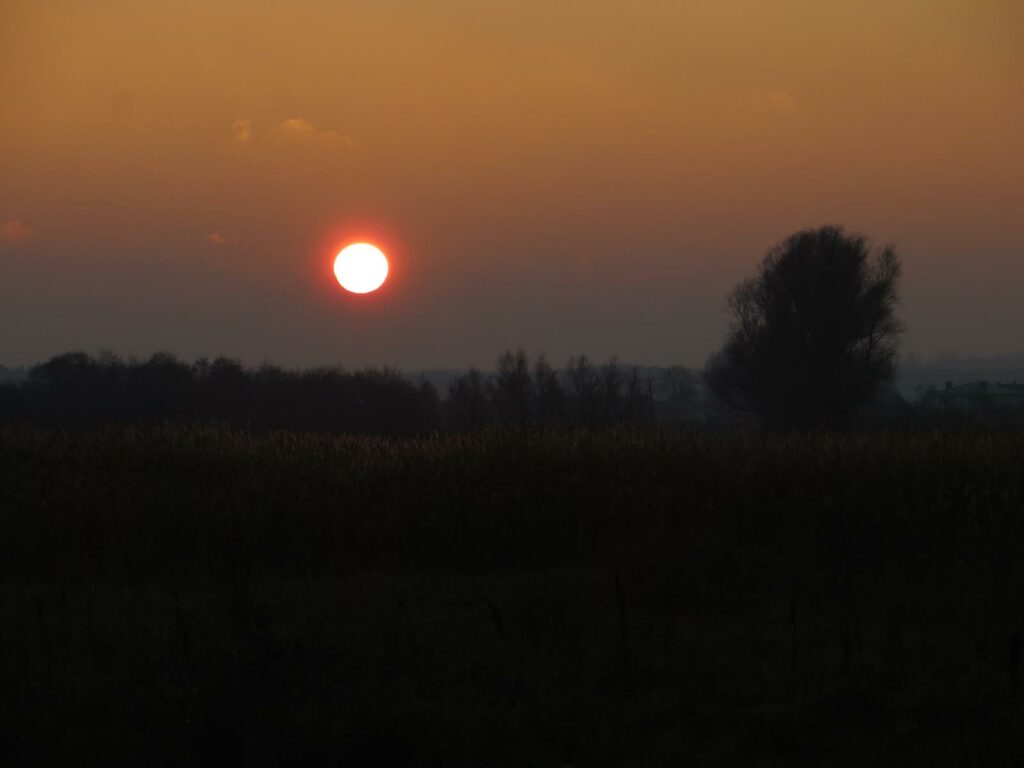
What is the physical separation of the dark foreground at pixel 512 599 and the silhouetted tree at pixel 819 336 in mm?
21834

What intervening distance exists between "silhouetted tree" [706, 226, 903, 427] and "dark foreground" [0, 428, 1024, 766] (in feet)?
71.6

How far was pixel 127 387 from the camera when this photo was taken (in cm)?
3619

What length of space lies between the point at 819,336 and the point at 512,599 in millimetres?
31318

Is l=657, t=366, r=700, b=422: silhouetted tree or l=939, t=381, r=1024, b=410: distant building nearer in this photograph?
l=939, t=381, r=1024, b=410: distant building

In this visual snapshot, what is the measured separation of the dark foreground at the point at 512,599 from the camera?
19.6 feet

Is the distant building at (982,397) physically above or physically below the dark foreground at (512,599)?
above

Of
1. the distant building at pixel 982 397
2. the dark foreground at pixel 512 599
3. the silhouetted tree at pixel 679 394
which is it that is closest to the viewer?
the dark foreground at pixel 512 599

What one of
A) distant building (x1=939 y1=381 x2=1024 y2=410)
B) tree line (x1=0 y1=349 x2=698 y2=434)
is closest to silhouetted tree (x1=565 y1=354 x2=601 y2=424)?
tree line (x1=0 y1=349 x2=698 y2=434)

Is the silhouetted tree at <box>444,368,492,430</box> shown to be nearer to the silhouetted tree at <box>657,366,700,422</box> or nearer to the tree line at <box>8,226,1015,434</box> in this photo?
the tree line at <box>8,226,1015,434</box>

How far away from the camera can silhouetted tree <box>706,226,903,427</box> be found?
124 feet

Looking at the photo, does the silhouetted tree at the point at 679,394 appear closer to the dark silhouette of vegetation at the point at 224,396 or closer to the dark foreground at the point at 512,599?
the dark silhouette of vegetation at the point at 224,396

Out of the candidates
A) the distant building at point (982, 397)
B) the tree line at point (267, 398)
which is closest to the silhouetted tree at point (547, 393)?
the tree line at point (267, 398)

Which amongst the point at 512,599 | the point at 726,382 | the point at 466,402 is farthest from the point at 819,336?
the point at 512,599

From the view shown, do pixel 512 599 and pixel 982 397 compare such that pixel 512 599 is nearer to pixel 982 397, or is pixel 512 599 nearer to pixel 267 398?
pixel 267 398
